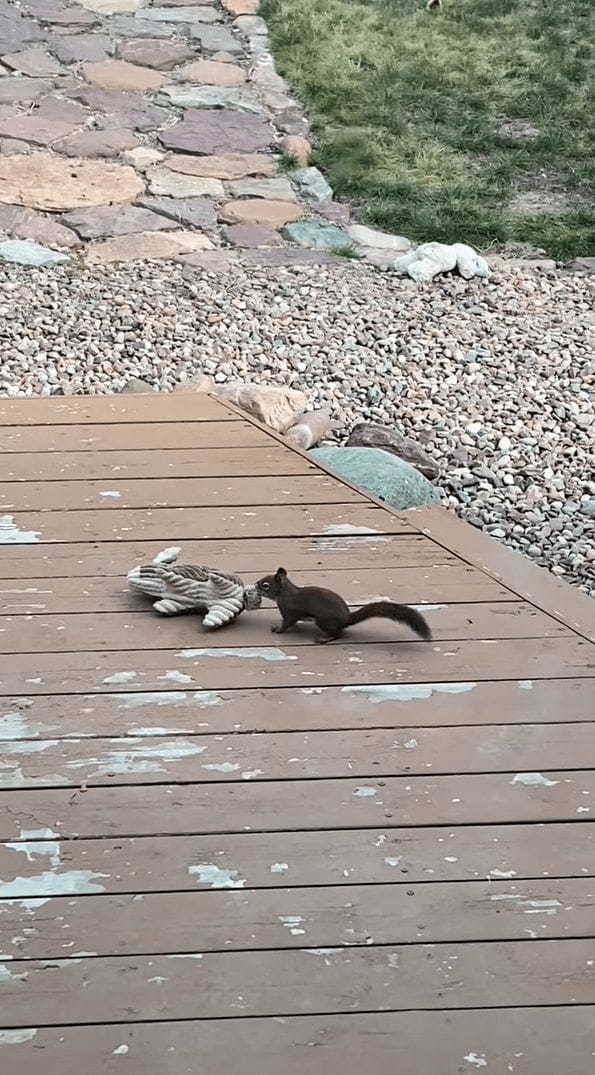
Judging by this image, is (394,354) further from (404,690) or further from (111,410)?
(404,690)

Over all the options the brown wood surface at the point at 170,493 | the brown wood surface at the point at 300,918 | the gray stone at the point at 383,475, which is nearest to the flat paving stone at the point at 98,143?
the gray stone at the point at 383,475

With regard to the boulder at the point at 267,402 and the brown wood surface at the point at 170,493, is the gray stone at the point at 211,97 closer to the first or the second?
the boulder at the point at 267,402

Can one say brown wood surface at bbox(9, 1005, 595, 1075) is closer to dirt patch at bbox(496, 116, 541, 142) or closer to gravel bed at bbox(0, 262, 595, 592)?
gravel bed at bbox(0, 262, 595, 592)

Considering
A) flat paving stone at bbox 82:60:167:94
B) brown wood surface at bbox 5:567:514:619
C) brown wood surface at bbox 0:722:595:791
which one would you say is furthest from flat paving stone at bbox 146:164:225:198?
brown wood surface at bbox 0:722:595:791

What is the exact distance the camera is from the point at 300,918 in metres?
1.81

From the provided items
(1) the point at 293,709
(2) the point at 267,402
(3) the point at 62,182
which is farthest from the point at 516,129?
(1) the point at 293,709

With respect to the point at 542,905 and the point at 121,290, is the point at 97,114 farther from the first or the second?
the point at 542,905

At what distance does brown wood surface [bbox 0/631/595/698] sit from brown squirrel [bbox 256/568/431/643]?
0.12 ft

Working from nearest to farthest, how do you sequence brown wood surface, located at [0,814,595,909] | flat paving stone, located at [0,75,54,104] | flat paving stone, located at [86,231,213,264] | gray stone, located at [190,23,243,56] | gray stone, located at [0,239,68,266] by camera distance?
brown wood surface, located at [0,814,595,909]
gray stone, located at [0,239,68,266]
flat paving stone, located at [86,231,213,264]
flat paving stone, located at [0,75,54,104]
gray stone, located at [190,23,243,56]

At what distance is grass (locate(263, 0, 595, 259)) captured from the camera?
6543 millimetres

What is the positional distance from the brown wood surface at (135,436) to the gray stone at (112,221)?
263 centimetres

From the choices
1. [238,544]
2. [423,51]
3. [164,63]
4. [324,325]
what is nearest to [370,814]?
[238,544]

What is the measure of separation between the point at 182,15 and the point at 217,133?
1.77 metres

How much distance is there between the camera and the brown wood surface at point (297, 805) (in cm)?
199
